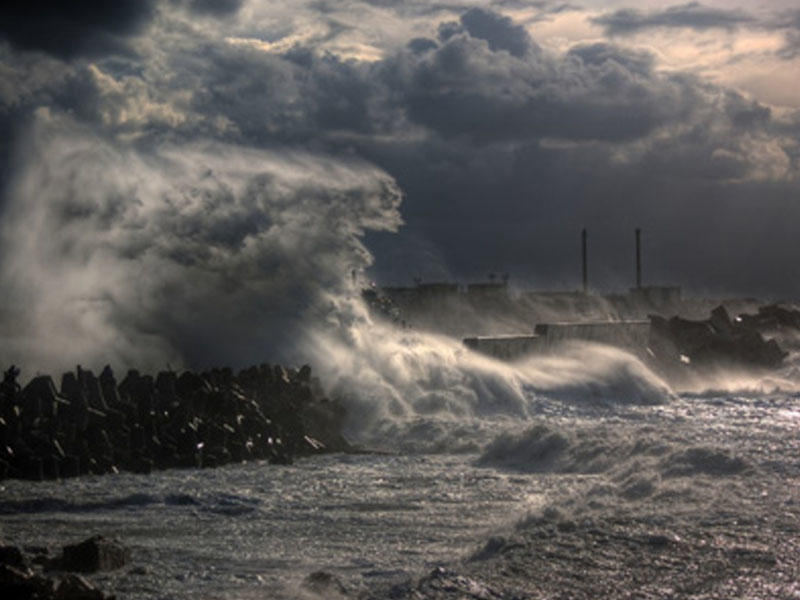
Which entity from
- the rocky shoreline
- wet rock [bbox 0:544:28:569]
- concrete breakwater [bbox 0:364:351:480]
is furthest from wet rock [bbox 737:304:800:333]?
wet rock [bbox 0:544:28:569]

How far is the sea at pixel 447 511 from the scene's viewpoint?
8188 millimetres

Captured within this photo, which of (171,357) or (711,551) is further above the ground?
(171,357)

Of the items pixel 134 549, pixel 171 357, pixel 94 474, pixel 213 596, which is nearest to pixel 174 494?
pixel 94 474

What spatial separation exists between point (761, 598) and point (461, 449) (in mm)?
8144

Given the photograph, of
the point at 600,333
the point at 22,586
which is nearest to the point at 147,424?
the point at 22,586

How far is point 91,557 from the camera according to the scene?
8094 millimetres

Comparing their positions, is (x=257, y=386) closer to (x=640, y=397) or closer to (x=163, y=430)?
(x=163, y=430)

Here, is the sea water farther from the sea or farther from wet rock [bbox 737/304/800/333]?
wet rock [bbox 737/304/800/333]

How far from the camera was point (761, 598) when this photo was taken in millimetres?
7793

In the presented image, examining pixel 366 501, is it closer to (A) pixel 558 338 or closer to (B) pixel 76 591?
(B) pixel 76 591

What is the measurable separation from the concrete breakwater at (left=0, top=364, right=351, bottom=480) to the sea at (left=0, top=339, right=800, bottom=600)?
1.10 feet

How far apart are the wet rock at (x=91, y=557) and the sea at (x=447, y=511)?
109 mm

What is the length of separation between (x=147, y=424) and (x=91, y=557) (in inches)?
233

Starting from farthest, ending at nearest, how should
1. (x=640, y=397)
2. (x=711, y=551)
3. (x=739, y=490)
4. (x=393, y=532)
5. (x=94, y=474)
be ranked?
1. (x=640, y=397)
2. (x=94, y=474)
3. (x=739, y=490)
4. (x=393, y=532)
5. (x=711, y=551)
